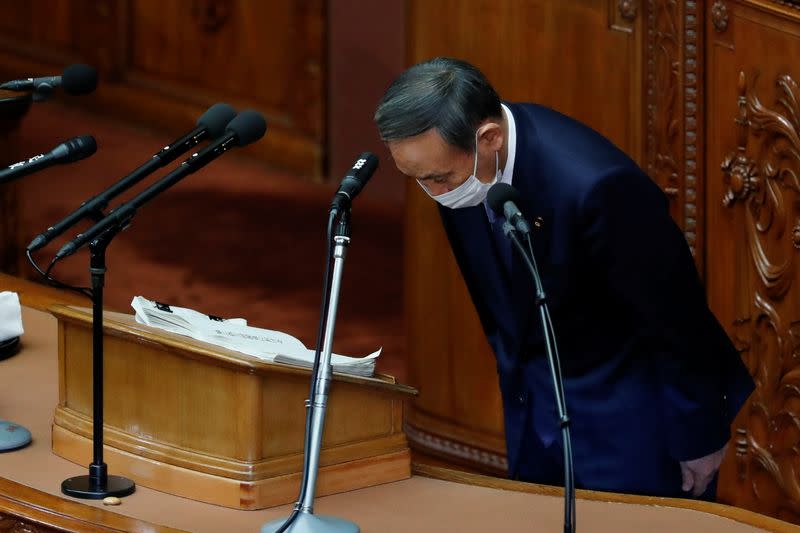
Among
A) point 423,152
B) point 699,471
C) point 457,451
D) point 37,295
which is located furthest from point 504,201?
point 457,451

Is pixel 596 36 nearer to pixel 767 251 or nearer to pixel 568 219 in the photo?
pixel 767 251

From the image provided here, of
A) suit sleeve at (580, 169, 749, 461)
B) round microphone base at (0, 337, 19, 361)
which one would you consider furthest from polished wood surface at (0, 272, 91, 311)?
suit sleeve at (580, 169, 749, 461)

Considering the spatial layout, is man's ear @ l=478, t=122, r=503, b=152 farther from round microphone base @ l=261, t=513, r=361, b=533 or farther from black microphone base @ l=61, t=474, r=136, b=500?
black microphone base @ l=61, t=474, r=136, b=500

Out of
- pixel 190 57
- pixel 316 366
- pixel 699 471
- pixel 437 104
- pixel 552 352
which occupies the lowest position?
pixel 190 57

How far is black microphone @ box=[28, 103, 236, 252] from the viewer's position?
2.55 m

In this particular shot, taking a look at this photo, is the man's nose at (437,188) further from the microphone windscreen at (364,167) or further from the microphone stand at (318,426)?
the microphone stand at (318,426)

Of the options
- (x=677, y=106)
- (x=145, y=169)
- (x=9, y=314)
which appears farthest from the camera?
(x=677, y=106)

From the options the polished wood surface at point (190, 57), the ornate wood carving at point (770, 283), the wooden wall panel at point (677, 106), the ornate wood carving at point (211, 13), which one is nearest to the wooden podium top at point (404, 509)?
the ornate wood carving at point (770, 283)

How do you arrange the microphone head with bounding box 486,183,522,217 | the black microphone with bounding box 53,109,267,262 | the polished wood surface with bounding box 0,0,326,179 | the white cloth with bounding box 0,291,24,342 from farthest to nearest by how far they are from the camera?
the polished wood surface with bounding box 0,0,326,179, the white cloth with bounding box 0,291,24,342, the black microphone with bounding box 53,109,267,262, the microphone head with bounding box 486,183,522,217

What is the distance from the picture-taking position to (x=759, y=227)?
4301 millimetres

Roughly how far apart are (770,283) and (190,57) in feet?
16.3

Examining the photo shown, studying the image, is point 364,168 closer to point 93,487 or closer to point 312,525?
point 312,525

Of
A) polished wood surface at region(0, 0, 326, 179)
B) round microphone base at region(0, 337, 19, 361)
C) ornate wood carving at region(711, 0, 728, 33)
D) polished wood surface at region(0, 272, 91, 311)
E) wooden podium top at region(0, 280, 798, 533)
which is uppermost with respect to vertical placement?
ornate wood carving at region(711, 0, 728, 33)

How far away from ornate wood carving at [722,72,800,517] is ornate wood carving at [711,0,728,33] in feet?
0.52
